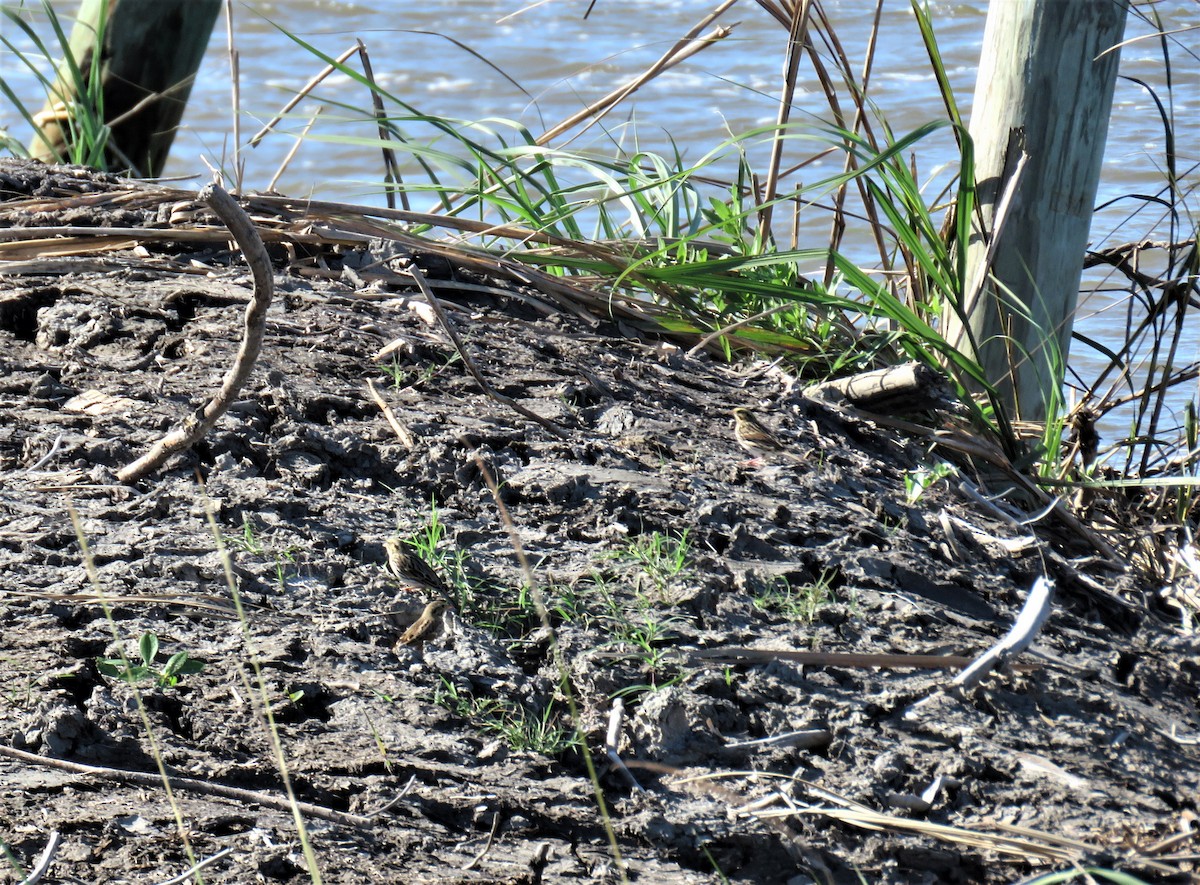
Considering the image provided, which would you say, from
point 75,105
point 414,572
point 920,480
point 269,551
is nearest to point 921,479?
point 920,480

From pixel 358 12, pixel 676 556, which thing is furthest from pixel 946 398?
pixel 358 12

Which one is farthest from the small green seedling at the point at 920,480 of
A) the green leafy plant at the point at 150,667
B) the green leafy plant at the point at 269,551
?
the green leafy plant at the point at 150,667

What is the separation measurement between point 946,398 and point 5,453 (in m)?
1.80

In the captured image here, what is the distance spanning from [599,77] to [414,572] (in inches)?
267

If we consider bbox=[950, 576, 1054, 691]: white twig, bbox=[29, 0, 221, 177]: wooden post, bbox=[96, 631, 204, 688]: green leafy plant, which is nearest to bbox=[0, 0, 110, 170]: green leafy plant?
bbox=[29, 0, 221, 177]: wooden post

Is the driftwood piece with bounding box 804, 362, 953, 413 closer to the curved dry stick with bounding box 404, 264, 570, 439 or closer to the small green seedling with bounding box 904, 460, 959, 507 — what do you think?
the small green seedling with bounding box 904, 460, 959, 507

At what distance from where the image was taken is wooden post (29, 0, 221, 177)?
4102 mm

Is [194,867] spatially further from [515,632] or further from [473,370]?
[473,370]

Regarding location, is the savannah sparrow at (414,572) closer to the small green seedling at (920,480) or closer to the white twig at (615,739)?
the white twig at (615,739)

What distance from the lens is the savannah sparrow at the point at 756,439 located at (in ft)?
7.72

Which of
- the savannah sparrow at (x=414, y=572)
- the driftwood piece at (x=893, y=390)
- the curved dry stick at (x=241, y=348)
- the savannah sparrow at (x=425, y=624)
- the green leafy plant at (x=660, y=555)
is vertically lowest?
the savannah sparrow at (x=425, y=624)

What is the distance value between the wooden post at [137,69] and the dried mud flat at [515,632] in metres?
1.68

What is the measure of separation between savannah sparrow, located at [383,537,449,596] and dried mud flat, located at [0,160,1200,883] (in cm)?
3

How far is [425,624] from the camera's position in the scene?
72.9 inches
